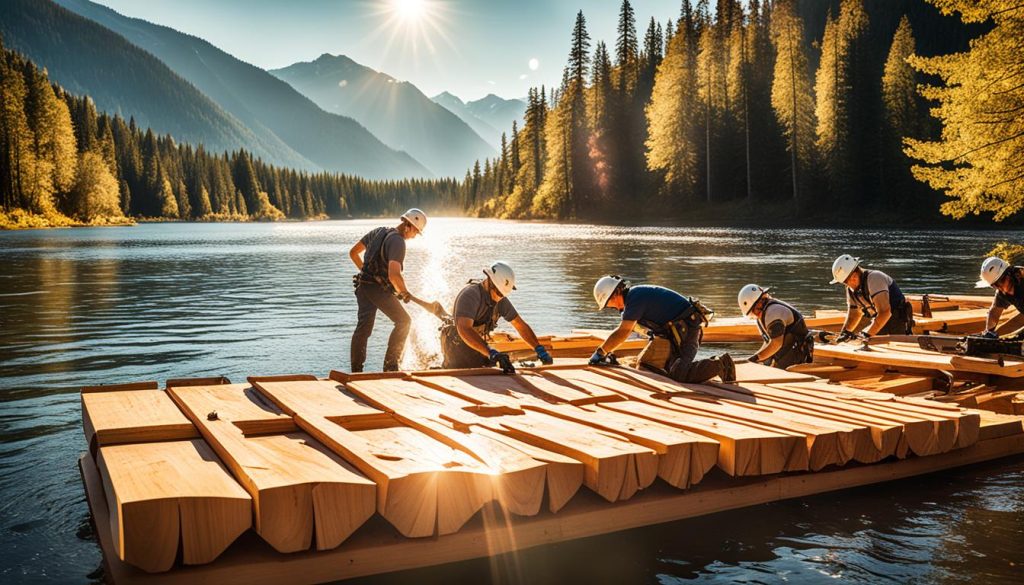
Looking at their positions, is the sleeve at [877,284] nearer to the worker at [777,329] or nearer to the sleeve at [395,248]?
the worker at [777,329]

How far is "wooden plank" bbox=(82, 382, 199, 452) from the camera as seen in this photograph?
5.38 metres

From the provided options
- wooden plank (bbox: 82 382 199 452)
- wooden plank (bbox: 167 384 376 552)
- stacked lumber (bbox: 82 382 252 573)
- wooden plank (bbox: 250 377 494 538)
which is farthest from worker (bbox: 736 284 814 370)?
stacked lumber (bbox: 82 382 252 573)

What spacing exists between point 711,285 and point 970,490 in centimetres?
1685

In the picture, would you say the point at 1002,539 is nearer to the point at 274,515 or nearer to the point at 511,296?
the point at 274,515

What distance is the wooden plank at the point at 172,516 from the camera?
4.00 m

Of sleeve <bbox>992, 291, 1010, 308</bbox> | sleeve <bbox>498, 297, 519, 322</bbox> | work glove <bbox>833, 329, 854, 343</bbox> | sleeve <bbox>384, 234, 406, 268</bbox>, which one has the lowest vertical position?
work glove <bbox>833, 329, 854, 343</bbox>

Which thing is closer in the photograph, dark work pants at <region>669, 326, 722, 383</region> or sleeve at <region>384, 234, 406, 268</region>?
dark work pants at <region>669, 326, 722, 383</region>

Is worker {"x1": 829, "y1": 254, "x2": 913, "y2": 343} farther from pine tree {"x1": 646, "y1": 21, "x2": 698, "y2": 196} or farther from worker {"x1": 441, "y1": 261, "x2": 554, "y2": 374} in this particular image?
pine tree {"x1": 646, "y1": 21, "x2": 698, "y2": 196}

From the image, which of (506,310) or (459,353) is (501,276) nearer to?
(506,310)

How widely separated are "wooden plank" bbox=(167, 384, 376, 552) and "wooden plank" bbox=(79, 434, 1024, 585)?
0.20m

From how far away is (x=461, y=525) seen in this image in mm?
4777

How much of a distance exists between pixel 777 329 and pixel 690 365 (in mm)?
2131

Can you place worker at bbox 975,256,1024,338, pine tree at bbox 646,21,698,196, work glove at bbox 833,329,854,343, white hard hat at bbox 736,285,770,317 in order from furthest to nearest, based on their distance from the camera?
pine tree at bbox 646,21,698,196
work glove at bbox 833,329,854,343
worker at bbox 975,256,1024,338
white hard hat at bbox 736,285,770,317

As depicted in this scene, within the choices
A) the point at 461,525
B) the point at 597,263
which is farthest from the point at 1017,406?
the point at 597,263
